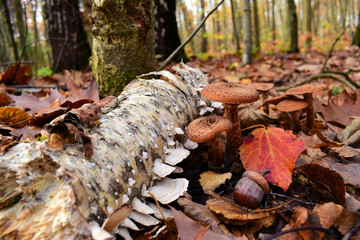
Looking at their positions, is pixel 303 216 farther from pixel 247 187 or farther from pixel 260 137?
pixel 260 137

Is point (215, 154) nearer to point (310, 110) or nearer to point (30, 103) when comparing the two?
point (310, 110)

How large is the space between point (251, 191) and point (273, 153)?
1.43 ft

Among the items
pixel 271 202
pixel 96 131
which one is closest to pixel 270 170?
pixel 271 202

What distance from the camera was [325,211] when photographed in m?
1.26

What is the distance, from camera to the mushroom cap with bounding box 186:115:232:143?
1576mm

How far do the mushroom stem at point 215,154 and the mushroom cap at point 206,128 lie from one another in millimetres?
203

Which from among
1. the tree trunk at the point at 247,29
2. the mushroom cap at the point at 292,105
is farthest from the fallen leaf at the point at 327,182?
the tree trunk at the point at 247,29

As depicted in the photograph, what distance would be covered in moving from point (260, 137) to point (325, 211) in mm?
685

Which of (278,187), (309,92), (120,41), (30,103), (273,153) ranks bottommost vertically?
(278,187)

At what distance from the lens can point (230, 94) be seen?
1.64 meters

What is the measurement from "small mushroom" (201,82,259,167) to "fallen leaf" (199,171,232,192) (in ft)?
0.97

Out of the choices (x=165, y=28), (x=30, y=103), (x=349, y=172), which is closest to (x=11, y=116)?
(x=30, y=103)

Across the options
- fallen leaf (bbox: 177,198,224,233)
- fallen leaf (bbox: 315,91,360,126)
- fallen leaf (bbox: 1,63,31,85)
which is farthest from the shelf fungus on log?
fallen leaf (bbox: 1,63,31,85)

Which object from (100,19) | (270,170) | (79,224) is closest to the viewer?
(79,224)
